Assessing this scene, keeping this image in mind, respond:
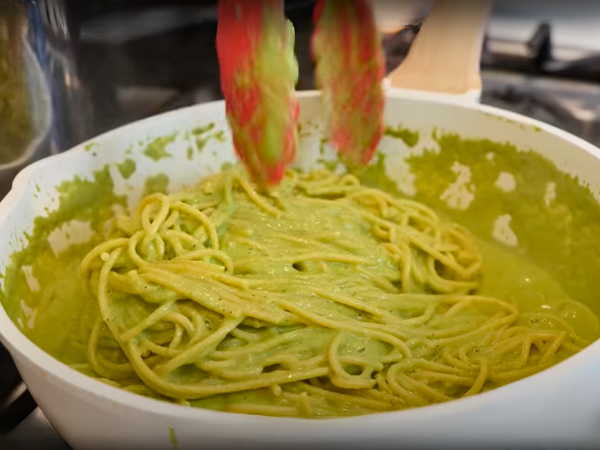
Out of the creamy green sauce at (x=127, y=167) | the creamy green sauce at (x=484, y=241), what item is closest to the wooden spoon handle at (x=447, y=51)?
the creamy green sauce at (x=484, y=241)

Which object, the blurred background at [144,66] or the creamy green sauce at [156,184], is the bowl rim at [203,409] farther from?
the creamy green sauce at [156,184]

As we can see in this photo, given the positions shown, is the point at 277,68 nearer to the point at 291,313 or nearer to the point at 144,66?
the point at 291,313

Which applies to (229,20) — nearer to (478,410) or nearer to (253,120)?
(253,120)

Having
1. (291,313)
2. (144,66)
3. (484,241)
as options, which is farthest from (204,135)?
(484,241)

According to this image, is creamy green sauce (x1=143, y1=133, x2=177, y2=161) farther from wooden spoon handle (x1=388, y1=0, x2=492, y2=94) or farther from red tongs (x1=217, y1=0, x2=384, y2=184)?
wooden spoon handle (x1=388, y1=0, x2=492, y2=94)

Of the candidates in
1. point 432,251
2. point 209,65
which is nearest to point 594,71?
point 432,251
